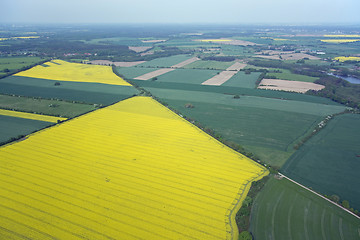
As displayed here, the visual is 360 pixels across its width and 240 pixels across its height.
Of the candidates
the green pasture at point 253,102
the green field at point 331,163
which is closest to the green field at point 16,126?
the green pasture at point 253,102

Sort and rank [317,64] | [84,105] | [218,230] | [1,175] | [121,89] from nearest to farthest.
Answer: [218,230] < [1,175] < [84,105] < [121,89] < [317,64]

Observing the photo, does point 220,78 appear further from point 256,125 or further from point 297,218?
point 297,218

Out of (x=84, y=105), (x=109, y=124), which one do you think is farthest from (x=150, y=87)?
(x=109, y=124)

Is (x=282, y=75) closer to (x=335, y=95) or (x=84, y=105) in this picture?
(x=335, y=95)

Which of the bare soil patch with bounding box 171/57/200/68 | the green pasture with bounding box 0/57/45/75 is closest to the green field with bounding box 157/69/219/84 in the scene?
the bare soil patch with bounding box 171/57/200/68

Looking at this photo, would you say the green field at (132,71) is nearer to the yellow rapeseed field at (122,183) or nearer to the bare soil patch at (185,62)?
the bare soil patch at (185,62)

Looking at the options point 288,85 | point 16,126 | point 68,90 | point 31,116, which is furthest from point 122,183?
point 288,85
